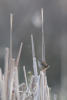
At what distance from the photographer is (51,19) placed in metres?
1.35

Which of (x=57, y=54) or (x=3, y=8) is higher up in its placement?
(x=3, y=8)

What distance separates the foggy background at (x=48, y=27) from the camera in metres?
1.27

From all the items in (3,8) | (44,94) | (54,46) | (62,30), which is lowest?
(44,94)

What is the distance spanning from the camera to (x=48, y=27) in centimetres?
133

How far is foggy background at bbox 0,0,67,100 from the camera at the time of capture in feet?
4.18

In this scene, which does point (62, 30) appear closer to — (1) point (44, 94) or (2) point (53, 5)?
(2) point (53, 5)

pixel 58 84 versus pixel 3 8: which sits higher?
pixel 3 8

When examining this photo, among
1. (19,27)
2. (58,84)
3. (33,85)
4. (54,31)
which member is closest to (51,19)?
(54,31)

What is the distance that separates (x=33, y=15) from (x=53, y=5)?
14 cm

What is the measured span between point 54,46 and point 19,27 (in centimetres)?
24

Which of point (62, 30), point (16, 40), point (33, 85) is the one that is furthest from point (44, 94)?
point (62, 30)

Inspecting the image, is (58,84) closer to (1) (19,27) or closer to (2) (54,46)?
(2) (54,46)

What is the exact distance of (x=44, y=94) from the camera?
49cm

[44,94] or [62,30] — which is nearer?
[44,94]
